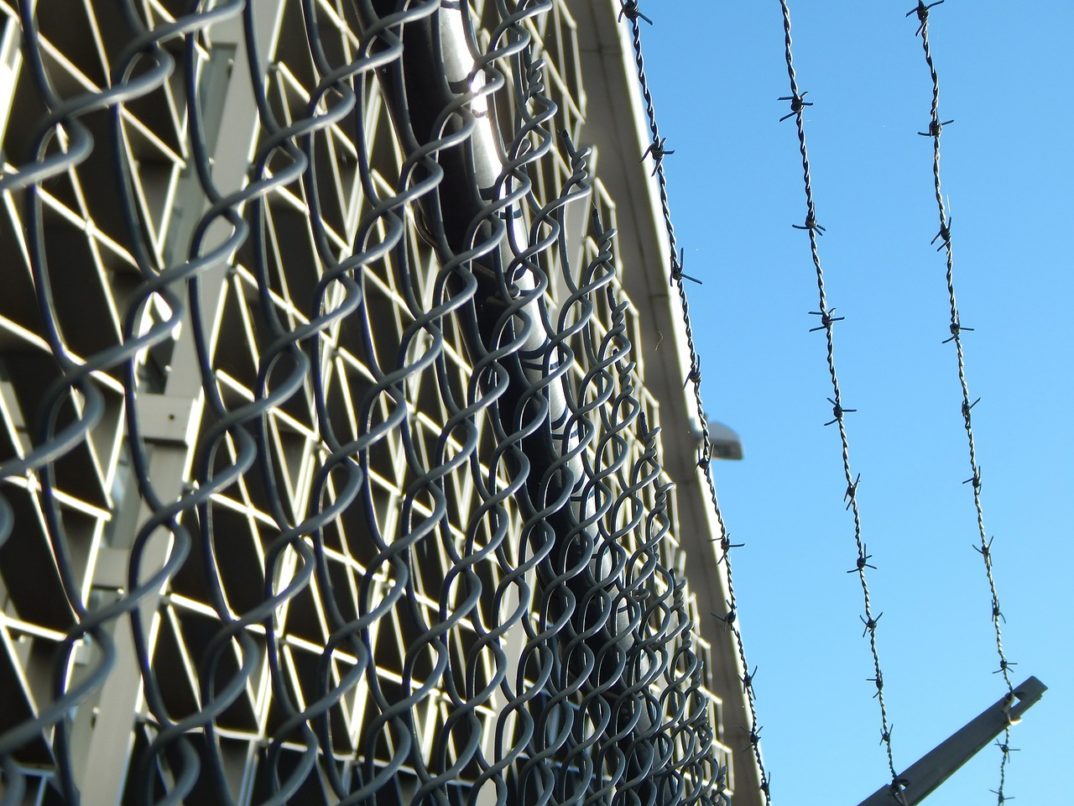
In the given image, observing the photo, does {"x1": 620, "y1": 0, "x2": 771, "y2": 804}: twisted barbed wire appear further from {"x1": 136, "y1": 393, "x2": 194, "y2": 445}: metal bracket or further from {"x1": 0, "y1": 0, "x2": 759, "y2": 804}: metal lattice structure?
{"x1": 136, "y1": 393, "x2": 194, "y2": 445}: metal bracket

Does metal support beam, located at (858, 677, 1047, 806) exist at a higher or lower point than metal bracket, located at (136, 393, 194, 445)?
lower

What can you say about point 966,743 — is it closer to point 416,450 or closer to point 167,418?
point 416,450

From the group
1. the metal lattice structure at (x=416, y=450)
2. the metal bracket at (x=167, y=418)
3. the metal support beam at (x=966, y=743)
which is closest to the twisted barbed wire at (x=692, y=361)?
the metal lattice structure at (x=416, y=450)

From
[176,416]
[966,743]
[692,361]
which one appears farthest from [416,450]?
[176,416]

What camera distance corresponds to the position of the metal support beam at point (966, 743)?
245 inches

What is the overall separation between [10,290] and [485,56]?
6483mm

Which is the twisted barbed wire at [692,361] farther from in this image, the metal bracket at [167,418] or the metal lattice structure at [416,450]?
the metal bracket at [167,418]

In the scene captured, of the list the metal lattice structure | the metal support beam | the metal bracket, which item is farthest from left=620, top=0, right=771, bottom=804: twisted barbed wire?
the metal bracket

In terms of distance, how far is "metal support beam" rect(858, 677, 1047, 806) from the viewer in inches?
245

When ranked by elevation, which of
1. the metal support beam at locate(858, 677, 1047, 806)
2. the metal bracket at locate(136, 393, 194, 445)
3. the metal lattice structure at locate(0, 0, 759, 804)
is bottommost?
the metal lattice structure at locate(0, 0, 759, 804)

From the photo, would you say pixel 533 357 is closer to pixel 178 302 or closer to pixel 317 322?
pixel 317 322

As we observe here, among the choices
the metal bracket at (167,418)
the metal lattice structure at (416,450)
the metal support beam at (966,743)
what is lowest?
the metal lattice structure at (416,450)

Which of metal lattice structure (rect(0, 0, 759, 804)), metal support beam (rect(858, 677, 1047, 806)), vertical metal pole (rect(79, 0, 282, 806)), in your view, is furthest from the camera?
vertical metal pole (rect(79, 0, 282, 806))

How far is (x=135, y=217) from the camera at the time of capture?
0.86m
